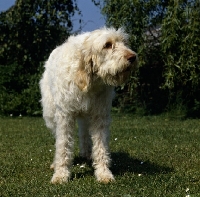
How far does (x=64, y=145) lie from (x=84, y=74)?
0.86m

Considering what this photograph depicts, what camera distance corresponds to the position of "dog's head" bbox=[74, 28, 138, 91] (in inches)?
177

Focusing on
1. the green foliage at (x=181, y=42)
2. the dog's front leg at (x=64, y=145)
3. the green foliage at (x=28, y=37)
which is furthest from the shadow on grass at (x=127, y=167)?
the green foliage at (x=28, y=37)

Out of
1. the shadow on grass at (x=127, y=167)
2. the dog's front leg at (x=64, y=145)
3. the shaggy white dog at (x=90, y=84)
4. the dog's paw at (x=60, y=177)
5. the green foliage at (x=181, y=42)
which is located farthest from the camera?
the green foliage at (x=181, y=42)

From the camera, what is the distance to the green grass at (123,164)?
4270mm

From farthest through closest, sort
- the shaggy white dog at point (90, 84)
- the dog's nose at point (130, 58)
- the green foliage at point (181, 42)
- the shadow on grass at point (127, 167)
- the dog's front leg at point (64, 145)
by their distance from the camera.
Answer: the green foliage at point (181, 42) < the shadow on grass at point (127, 167) < the dog's front leg at point (64, 145) < the shaggy white dog at point (90, 84) < the dog's nose at point (130, 58)

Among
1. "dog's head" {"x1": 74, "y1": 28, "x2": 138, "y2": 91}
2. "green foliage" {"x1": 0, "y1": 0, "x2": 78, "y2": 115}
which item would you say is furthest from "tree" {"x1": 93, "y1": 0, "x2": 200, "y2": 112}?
"dog's head" {"x1": 74, "y1": 28, "x2": 138, "y2": 91}

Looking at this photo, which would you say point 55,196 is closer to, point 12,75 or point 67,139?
point 67,139

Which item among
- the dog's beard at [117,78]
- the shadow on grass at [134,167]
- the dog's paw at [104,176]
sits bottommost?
the shadow on grass at [134,167]

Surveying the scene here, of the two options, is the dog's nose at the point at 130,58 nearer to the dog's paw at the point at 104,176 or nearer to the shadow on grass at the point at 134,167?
the dog's paw at the point at 104,176

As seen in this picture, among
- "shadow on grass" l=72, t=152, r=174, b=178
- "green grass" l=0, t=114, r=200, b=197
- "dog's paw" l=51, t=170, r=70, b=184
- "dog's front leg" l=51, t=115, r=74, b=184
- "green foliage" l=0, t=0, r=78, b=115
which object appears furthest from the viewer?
"green foliage" l=0, t=0, r=78, b=115

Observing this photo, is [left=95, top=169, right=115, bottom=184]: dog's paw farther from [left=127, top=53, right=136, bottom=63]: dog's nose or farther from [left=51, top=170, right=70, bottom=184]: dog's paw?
[left=127, top=53, right=136, bottom=63]: dog's nose

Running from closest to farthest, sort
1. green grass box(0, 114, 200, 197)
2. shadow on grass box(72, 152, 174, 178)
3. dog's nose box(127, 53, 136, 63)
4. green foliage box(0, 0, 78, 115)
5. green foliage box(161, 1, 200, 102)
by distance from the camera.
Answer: green grass box(0, 114, 200, 197) → dog's nose box(127, 53, 136, 63) → shadow on grass box(72, 152, 174, 178) → green foliage box(161, 1, 200, 102) → green foliage box(0, 0, 78, 115)

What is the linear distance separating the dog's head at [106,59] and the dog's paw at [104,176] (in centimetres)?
95

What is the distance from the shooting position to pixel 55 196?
4047 millimetres
